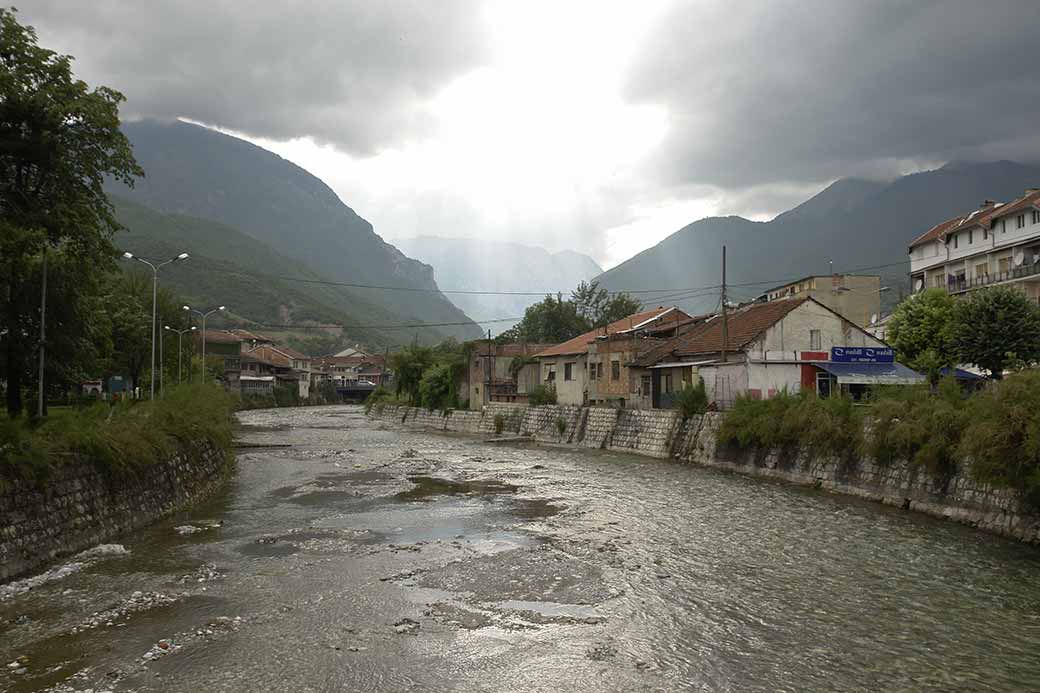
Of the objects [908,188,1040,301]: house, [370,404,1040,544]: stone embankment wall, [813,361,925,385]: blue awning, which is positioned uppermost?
[908,188,1040,301]: house

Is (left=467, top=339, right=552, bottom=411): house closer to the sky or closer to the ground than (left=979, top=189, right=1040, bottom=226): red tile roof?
closer to the ground


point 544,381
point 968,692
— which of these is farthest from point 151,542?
point 544,381

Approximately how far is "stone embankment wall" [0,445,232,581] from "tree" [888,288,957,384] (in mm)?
38477

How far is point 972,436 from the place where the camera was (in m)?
18.7

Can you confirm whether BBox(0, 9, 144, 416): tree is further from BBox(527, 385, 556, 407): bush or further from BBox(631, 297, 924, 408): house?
BBox(527, 385, 556, 407): bush

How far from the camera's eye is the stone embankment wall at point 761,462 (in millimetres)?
19203

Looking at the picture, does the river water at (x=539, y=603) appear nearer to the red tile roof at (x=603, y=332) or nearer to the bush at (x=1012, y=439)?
the bush at (x=1012, y=439)

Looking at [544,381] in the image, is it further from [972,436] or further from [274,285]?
[274,285]

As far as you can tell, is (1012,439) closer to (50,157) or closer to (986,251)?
(50,157)

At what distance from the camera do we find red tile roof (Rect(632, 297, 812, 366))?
38750 millimetres

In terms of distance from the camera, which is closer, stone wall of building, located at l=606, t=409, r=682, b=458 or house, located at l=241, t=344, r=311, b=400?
stone wall of building, located at l=606, t=409, r=682, b=458

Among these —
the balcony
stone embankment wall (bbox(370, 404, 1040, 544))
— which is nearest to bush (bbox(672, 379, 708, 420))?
stone embankment wall (bbox(370, 404, 1040, 544))

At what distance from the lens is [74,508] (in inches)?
653

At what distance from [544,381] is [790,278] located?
137 metres
